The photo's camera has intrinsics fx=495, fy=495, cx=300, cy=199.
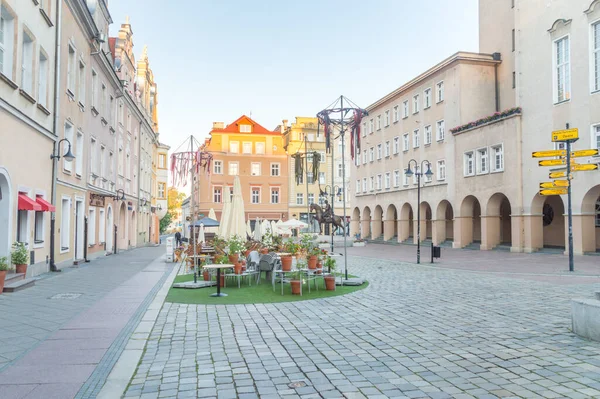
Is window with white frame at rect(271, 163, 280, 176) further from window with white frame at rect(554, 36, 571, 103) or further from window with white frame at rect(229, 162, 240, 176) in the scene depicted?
window with white frame at rect(554, 36, 571, 103)

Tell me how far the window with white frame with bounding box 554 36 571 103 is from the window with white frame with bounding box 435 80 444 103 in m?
11.3

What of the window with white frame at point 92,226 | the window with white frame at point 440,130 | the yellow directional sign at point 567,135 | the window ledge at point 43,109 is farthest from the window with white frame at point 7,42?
the window with white frame at point 440,130

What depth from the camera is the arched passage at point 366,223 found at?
53906 mm

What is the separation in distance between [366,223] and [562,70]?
2908 cm

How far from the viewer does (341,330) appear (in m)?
8.16

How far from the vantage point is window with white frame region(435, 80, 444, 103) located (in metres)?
39.0

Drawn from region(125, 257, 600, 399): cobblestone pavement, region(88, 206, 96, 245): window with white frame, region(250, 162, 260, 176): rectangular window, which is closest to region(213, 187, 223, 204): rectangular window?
region(250, 162, 260, 176): rectangular window

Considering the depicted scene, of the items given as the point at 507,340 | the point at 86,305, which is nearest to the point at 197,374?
the point at 507,340

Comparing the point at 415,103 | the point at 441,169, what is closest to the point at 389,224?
the point at 441,169

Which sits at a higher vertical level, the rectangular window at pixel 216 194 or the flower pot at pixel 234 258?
the rectangular window at pixel 216 194

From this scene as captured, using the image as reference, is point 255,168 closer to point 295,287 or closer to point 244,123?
point 244,123

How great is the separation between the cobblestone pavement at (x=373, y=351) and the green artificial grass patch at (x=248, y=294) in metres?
0.67

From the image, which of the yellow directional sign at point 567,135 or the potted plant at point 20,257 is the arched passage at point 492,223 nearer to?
the yellow directional sign at point 567,135

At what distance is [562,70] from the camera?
2777cm
